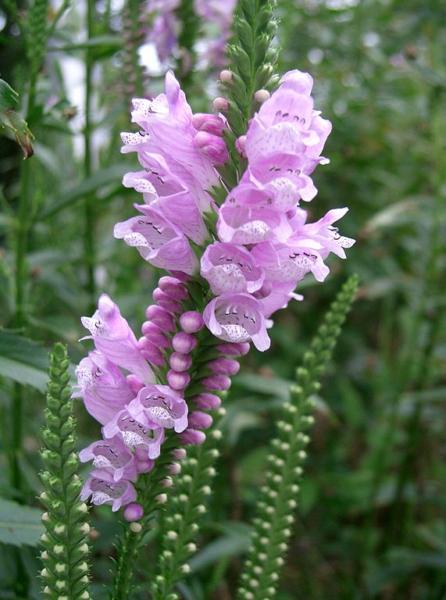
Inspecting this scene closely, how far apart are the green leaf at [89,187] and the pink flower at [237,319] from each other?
1.05 meters

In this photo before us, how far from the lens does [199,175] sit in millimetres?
1152

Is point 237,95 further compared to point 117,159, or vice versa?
point 117,159

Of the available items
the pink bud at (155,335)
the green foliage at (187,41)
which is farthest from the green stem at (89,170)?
the pink bud at (155,335)

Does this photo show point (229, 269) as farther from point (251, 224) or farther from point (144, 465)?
point (144, 465)

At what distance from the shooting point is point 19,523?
4.77 ft

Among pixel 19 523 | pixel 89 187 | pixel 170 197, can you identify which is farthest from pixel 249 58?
pixel 89 187

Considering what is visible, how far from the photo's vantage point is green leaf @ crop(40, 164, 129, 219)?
2104 mm

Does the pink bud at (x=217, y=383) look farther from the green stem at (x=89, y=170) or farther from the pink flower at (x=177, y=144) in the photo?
the green stem at (x=89, y=170)

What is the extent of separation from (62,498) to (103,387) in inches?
7.9

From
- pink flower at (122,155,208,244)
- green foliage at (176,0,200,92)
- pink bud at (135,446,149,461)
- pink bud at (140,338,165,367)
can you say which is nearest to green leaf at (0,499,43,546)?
pink bud at (135,446,149,461)

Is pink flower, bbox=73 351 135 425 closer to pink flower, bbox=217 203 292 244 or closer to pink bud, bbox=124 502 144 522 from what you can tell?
pink bud, bbox=124 502 144 522

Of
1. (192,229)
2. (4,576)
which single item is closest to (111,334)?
(192,229)

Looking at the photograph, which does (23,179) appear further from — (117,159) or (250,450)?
(250,450)

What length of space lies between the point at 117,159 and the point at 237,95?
1772 mm
